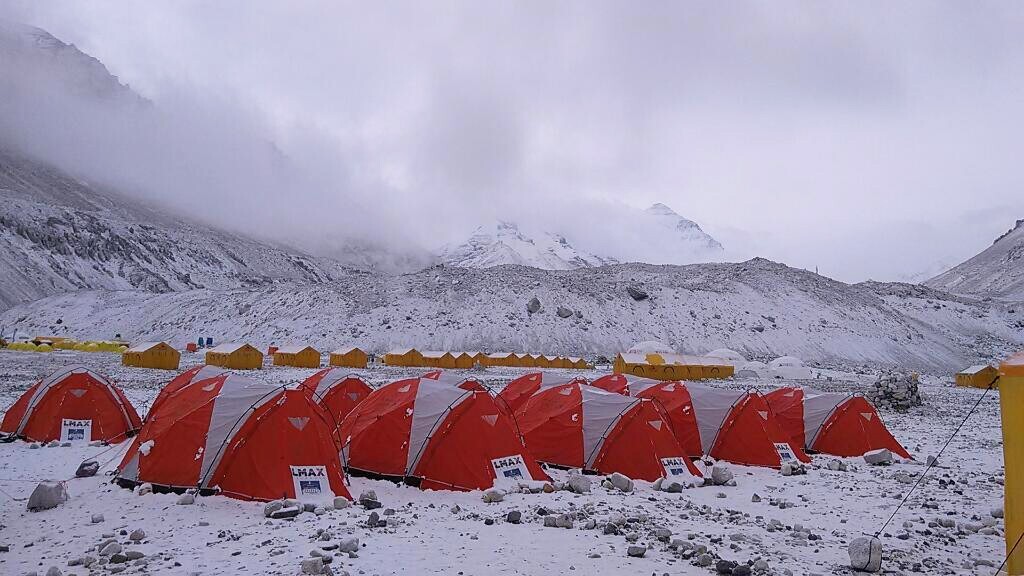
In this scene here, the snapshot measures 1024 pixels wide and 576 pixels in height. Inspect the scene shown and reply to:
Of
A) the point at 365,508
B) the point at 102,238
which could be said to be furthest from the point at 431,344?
the point at 102,238

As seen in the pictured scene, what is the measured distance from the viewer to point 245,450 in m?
10.0

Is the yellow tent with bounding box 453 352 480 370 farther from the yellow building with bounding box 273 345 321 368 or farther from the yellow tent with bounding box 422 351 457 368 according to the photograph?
the yellow building with bounding box 273 345 321 368

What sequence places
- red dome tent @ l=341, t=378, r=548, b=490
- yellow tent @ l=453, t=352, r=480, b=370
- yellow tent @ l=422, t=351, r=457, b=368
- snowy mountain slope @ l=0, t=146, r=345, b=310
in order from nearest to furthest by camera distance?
1. red dome tent @ l=341, t=378, r=548, b=490
2. yellow tent @ l=453, t=352, r=480, b=370
3. yellow tent @ l=422, t=351, r=457, b=368
4. snowy mountain slope @ l=0, t=146, r=345, b=310

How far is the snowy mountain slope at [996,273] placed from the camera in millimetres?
132025

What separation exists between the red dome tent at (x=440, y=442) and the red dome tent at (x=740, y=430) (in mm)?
5511

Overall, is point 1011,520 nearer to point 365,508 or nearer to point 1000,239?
point 365,508

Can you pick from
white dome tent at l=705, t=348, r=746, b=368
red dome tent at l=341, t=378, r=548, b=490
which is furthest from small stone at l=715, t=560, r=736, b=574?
white dome tent at l=705, t=348, r=746, b=368

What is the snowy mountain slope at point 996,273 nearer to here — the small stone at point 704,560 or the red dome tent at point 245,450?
the small stone at point 704,560

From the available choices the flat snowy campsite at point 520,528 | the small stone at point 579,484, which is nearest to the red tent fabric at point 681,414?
the flat snowy campsite at point 520,528

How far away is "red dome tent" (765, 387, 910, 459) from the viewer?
659 inches

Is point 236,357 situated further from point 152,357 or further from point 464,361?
point 464,361

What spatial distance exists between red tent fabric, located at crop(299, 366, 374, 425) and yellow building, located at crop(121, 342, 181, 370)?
2803 centimetres

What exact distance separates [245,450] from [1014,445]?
1032 centimetres

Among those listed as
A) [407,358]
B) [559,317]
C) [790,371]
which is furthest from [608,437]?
[559,317]
